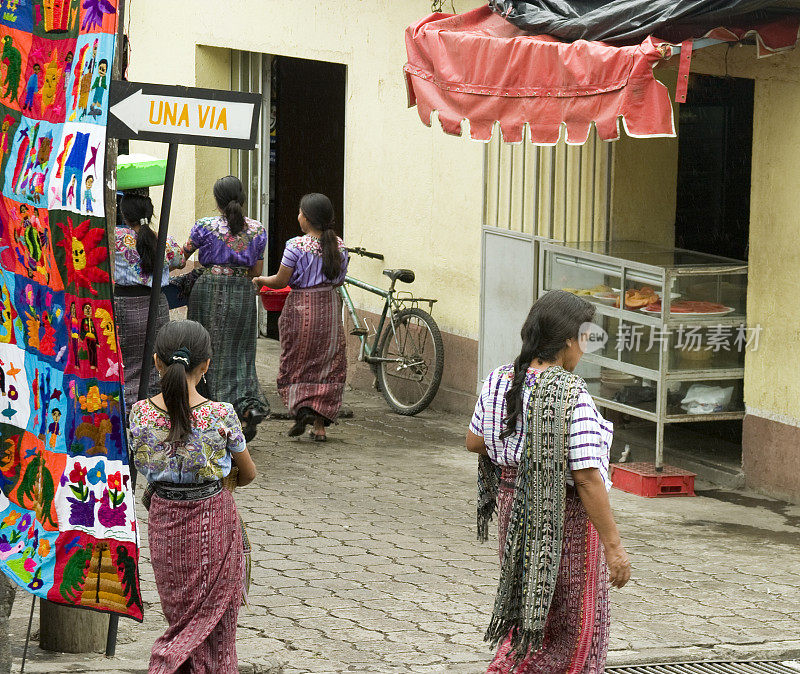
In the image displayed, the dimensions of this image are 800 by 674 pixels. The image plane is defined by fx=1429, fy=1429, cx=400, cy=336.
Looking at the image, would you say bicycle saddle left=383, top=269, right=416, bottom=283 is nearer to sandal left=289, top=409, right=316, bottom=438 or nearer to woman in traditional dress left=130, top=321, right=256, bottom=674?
sandal left=289, top=409, right=316, bottom=438

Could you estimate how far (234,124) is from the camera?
5.50 m

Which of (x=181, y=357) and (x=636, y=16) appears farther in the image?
(x=636, y=16)

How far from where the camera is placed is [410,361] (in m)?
11.0

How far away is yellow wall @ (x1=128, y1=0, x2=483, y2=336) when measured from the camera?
35.9 ft

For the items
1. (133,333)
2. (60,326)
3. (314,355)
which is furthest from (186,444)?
(314,355)

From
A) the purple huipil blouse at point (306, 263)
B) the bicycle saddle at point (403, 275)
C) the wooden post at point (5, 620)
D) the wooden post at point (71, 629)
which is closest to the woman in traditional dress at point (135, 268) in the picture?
the purple huipil blouse at point (306, 263)

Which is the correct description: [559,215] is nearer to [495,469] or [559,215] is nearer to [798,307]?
[798,307]

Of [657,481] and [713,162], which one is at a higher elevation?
[713,162]

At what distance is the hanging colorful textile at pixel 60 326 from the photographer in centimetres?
502

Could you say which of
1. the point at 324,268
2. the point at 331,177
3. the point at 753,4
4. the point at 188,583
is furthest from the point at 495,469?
the point at 331,177

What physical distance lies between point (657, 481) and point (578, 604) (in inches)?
158

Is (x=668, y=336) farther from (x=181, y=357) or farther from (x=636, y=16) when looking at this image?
(x=181, y=357)

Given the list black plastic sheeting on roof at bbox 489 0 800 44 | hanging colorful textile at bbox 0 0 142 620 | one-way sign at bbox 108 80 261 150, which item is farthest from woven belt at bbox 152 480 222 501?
black plastic sheeting on roof at bbox 489 0 800 44

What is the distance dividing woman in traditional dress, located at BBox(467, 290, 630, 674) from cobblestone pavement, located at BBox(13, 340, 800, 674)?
1.05 meters
